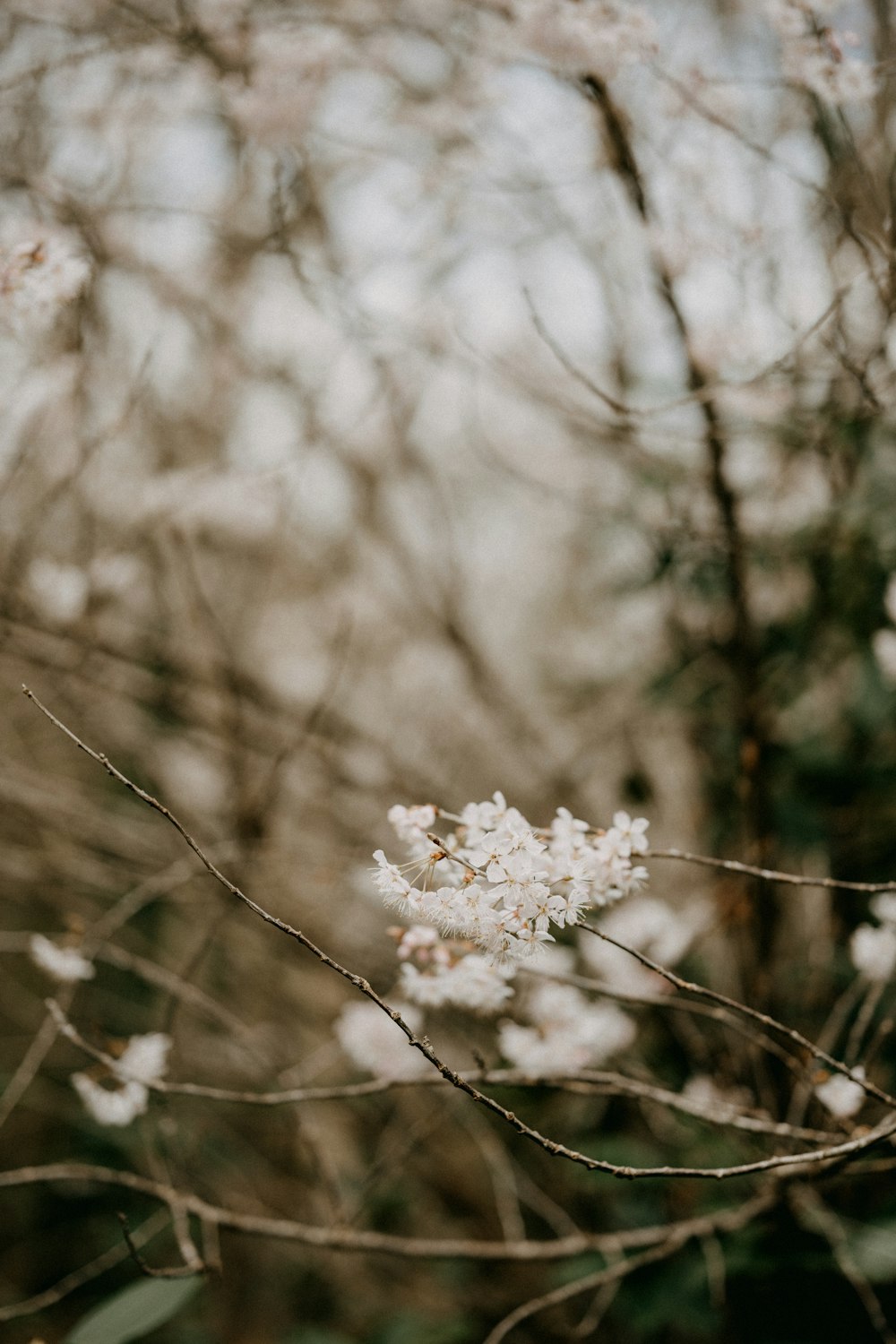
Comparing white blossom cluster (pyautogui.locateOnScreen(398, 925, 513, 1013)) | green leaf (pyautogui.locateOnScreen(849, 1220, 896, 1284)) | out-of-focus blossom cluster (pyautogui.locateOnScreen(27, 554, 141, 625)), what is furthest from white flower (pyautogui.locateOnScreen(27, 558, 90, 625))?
green leaf (pyautogui.locateOnScreen(849, 1220, 896, 1284))

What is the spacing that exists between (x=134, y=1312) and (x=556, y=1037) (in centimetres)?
69

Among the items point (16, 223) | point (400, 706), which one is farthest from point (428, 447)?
point (16, 223)

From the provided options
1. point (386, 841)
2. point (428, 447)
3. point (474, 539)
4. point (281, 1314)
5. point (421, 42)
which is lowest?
point (281, 1314)

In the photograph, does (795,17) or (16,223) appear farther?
(16,223)

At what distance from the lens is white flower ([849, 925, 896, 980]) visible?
1.22 meters

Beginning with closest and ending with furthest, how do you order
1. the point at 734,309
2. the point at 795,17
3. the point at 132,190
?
the point at 795,17 → the point at 734,309 → the point at 132,190

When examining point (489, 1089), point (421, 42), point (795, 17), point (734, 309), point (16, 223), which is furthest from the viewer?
point (421, 42)

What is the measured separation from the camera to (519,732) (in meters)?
2.47

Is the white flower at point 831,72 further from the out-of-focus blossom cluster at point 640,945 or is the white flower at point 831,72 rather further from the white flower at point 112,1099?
the white flower at point 112,1099

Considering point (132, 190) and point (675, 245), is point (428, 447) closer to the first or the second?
point (132, 190)

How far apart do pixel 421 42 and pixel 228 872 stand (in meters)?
2.00

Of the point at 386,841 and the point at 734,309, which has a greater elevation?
the point at 734,309

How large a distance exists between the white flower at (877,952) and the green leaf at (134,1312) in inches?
41.7

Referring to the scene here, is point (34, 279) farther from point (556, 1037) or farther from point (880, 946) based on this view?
point (880, 946)
